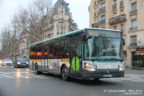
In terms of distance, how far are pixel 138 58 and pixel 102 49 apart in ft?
94.9

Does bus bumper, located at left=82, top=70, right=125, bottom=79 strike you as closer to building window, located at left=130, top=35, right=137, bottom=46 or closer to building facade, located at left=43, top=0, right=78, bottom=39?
building window, located at left=130, top=35, right=137, bottom=46

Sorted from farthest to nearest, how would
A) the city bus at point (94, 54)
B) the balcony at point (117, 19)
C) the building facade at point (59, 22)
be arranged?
the building facade at point (59, 22), the balcony at point (117, 19), the city bus at point (94, 54)

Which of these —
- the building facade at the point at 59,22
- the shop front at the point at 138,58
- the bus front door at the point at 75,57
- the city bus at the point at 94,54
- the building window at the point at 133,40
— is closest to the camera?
the city bus at the point at 94,54

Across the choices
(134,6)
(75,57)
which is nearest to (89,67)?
(75,57)

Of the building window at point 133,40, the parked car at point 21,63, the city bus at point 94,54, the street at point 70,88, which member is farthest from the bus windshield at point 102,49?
the building window at point 133,40

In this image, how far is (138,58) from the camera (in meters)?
38.1

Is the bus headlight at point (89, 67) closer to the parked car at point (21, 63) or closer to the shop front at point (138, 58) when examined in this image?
the parked car at point (21, 63)

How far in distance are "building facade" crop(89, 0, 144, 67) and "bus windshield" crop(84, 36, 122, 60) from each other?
26273 millimetres

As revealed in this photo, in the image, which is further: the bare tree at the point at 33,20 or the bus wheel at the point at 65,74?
the bare tree at the point at 33,20

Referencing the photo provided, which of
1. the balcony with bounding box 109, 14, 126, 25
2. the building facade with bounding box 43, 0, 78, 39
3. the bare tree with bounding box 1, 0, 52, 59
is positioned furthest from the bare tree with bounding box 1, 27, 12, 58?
the balcony with bounding box 109, 14, 126, 25

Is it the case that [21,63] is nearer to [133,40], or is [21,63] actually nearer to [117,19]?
[133,40]

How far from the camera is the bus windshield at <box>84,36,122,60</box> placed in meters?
11.0

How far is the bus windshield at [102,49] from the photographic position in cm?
1100

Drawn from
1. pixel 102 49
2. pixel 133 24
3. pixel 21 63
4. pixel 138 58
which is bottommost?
pixel 21 63
